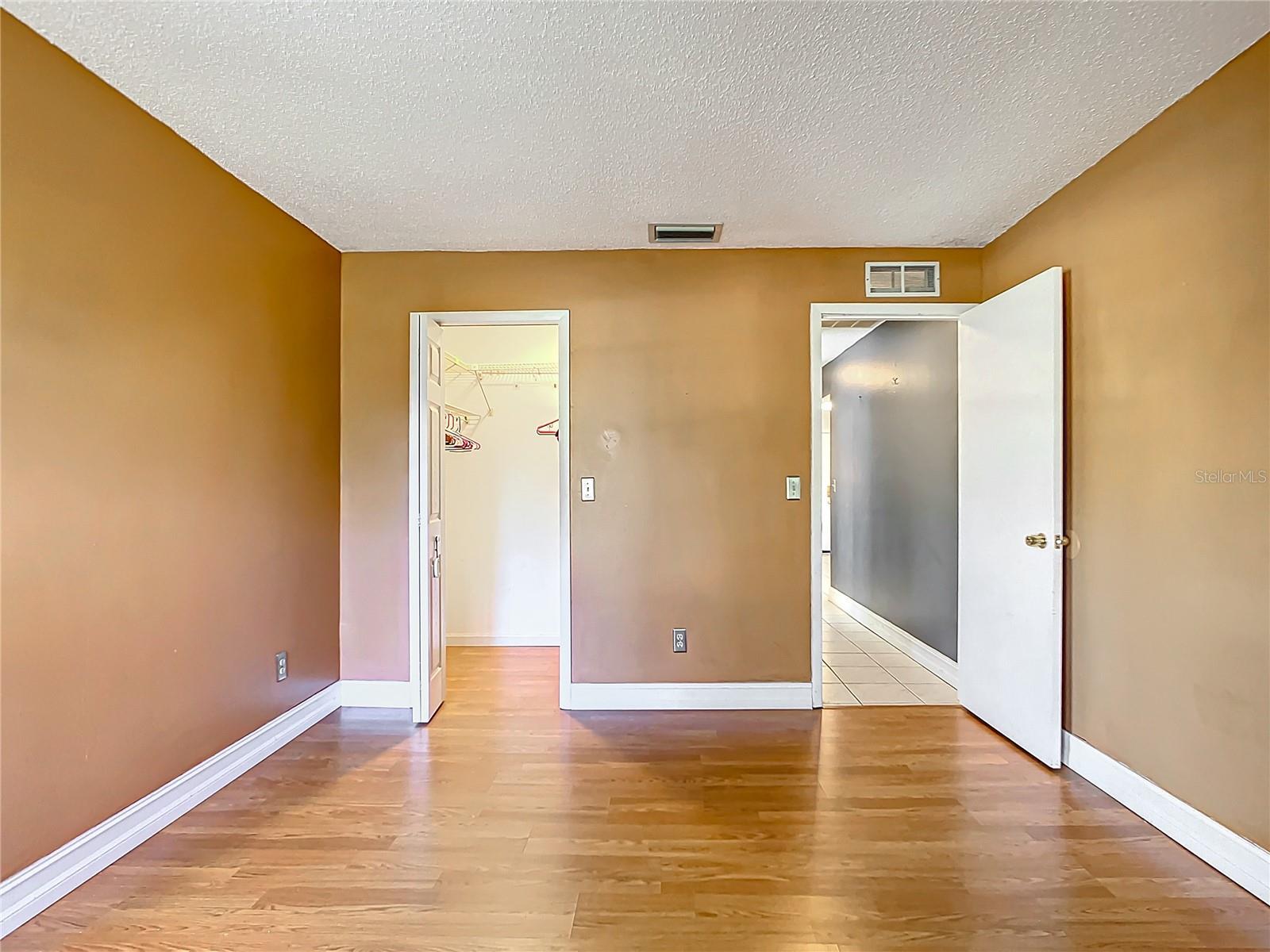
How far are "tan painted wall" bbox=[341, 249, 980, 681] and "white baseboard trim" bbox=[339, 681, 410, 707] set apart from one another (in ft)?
0.24

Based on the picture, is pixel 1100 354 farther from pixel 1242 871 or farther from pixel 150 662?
pixel 150 662

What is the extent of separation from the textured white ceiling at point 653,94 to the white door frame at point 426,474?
567mm

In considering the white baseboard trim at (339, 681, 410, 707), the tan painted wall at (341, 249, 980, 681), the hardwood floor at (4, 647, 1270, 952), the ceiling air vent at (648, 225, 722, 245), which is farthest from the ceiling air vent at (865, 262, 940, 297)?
the white baseboard trim at (339, 681, 410, 707)

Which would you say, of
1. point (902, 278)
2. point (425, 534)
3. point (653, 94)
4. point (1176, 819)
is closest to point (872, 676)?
point (1176, 819)

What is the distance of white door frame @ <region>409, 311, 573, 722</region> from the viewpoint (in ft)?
10.0

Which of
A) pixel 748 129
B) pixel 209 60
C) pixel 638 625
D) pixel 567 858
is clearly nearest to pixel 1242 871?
pixel 567 858

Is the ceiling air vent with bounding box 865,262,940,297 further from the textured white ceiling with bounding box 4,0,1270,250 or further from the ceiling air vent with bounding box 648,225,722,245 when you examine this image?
the ceiling air vent with bounding box 648,225,722,245

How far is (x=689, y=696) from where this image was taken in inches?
123

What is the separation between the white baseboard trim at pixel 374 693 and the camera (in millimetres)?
3133

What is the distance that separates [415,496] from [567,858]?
1.87 metres

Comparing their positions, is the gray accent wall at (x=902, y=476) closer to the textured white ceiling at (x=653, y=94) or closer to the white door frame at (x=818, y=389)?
the white door frame at (x=818, y=389)

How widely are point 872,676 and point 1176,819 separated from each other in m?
1.74

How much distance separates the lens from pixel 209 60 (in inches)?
66.9

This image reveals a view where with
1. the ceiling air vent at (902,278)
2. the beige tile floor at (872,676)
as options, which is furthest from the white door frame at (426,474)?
the ceiling air vent at (902,278)
